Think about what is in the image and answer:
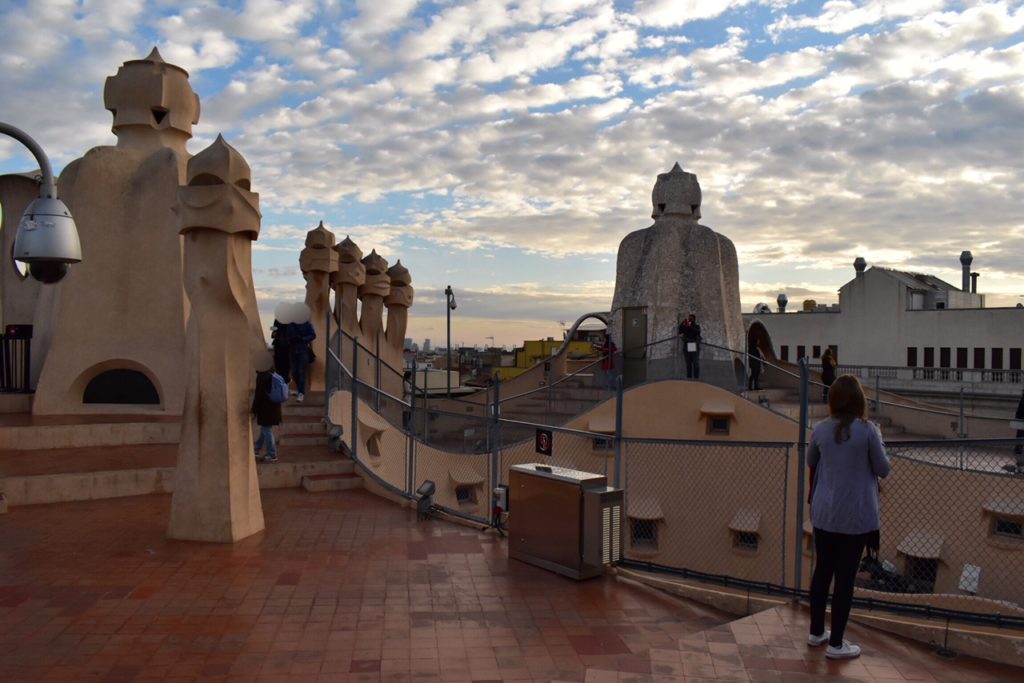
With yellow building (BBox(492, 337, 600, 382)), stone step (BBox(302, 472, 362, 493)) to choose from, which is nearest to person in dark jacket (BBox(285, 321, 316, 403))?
stone step (BBox(302, 472, 362, 493))

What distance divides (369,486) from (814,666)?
760 centimetres

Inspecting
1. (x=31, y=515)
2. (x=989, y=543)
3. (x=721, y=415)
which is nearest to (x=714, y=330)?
(x=721, y=415)

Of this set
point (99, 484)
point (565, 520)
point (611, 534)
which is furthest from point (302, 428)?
point (611, 534)

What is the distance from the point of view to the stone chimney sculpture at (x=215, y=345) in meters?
8.24

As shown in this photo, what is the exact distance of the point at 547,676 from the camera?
5117 mm

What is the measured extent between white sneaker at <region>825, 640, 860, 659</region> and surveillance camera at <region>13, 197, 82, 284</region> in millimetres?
5629

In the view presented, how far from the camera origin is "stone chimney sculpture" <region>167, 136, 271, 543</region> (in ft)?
27.0

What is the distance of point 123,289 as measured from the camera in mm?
15516

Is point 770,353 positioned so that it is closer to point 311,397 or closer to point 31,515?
point 311,397

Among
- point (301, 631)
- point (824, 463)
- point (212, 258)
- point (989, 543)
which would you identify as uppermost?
point (212, 258)

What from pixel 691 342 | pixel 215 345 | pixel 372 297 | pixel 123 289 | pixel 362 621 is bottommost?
pixel 362 621

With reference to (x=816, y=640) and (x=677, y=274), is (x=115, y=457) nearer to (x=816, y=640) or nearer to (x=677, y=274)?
(x=816, y=640)

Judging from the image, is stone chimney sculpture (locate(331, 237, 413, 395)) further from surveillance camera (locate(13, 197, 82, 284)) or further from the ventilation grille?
surveillance camera (locate(13, 197, 82, 284))

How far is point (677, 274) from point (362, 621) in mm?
16301
